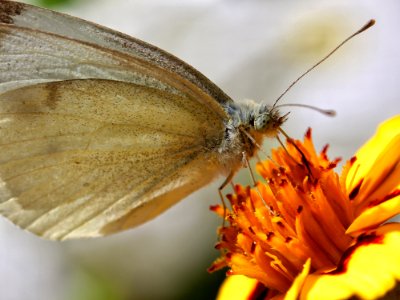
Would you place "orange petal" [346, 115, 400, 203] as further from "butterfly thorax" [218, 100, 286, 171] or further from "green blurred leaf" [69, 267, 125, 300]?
"green blurred leaf" [69, 267, 125, 300]

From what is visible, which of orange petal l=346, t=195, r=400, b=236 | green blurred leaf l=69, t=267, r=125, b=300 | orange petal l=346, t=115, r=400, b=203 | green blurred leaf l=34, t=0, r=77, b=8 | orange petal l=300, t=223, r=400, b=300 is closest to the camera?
orange petal l=300, t=223, r=400, b=300

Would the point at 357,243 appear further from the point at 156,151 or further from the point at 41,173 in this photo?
the point at 41,173

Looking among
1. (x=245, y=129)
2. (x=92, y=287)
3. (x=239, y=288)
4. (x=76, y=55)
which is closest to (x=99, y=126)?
(x=76, y=55)

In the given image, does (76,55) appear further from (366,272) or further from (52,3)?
(52,3)

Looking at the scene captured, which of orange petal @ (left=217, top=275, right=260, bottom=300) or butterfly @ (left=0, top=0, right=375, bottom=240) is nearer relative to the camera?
orange petal @ (left=217, top=275, right=260, bottom=300)

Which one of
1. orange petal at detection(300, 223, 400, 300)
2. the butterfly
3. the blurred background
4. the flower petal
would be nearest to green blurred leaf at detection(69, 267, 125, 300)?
the blurred background

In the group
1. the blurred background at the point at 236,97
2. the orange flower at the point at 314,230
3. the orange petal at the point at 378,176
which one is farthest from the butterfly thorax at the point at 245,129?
the blurred background at the point at 236,97

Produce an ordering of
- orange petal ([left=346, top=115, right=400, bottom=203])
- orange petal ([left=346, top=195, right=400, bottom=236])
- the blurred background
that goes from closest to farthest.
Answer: orange petal ([left=346, top=195, right=400, bottom=236]) → orange petal ([left=346, top=115, right=400, bottom=203]) → the blurred background

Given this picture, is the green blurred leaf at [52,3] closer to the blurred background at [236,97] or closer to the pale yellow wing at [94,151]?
the blurred background at [236,97]
